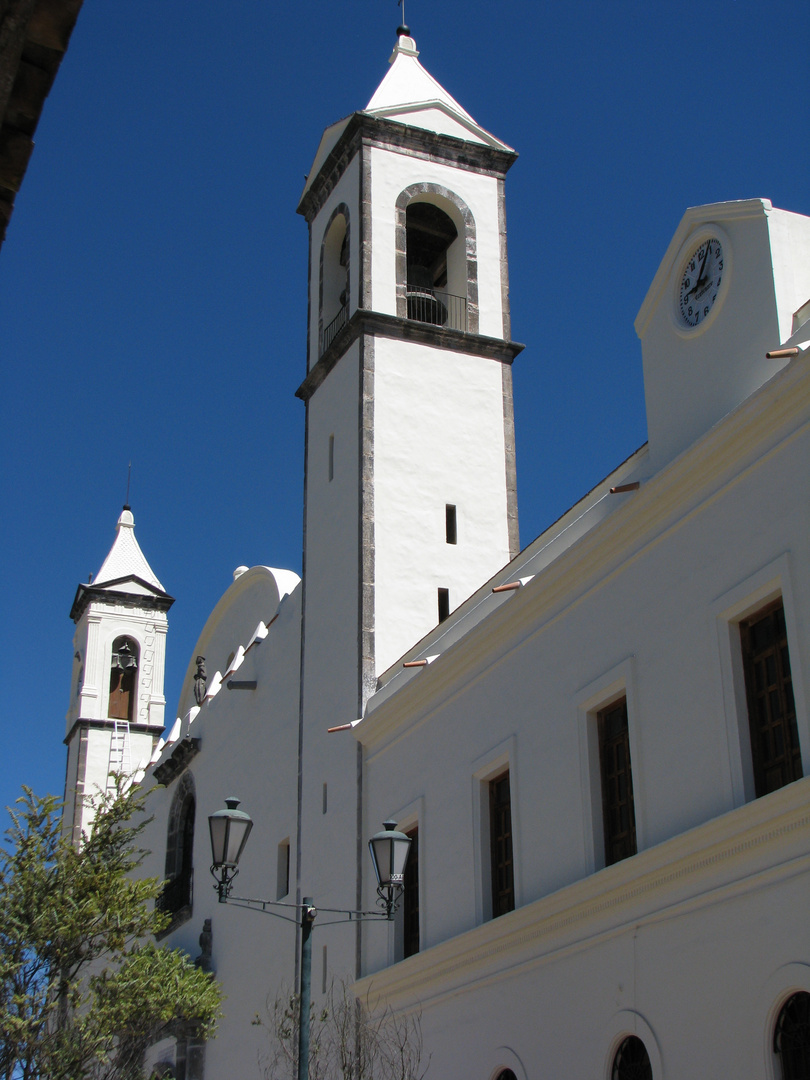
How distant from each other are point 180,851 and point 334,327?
10.5 m

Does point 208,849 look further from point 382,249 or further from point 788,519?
point 788,519

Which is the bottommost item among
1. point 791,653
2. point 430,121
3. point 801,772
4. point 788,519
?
point 801,772

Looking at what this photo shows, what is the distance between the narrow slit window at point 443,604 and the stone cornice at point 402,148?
7476 millimetres

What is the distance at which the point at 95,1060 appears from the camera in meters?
17.7

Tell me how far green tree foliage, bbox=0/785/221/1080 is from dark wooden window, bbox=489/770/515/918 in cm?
485

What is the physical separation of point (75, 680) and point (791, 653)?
28111 millimetres

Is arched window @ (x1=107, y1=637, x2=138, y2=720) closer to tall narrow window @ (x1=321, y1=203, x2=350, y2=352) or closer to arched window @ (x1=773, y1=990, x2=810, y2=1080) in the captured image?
tall narrow window @ (x1=321, y1=203, x2=350, y2=352)

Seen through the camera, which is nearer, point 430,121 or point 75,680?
point 430,121

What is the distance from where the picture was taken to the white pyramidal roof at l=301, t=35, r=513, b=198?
2277 centimetres

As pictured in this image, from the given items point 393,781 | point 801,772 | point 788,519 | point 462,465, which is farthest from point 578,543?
point 462,465

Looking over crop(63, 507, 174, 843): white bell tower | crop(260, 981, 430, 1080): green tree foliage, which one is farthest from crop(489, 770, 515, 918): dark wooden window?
crop(63, 507, 174, 843): white bell tower

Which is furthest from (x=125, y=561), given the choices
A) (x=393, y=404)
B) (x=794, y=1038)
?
(x=794, y=1038)

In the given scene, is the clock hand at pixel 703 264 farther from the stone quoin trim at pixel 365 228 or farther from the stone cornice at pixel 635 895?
the stone quoin trim at pixel 365 228

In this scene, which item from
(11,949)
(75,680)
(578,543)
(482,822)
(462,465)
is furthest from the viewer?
(75,680)
